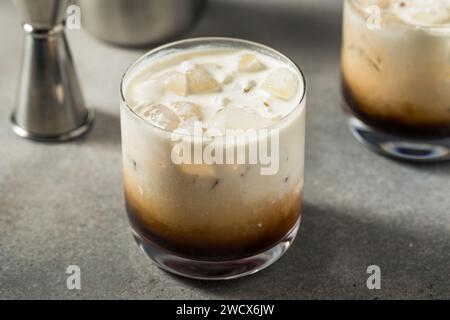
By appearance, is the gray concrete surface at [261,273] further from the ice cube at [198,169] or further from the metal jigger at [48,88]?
the ice cube at [198,169]

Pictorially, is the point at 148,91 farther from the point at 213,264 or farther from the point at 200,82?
the point at 213,264

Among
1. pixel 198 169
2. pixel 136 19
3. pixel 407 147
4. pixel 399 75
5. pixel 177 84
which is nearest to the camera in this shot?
pixel 198 169

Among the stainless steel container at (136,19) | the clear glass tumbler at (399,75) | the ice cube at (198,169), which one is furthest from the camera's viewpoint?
the stainless steel container at (136,19)

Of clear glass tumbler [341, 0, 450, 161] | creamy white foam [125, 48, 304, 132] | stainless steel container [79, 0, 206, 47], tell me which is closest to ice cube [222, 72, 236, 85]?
creamy white foam [125, 48, 304, 132]

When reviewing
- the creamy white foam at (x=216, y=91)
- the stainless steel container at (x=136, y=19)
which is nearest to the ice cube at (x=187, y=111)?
the creamy white foam at (x=216, y=91)

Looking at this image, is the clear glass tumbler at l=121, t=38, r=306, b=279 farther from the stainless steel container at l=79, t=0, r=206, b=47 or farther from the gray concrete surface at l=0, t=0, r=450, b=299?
the stainless steel container at l=79, t=0, r=206, b=47

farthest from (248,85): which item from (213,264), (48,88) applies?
(48,88)

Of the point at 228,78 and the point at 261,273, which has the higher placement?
the point at 228,78
